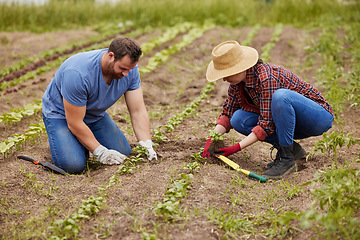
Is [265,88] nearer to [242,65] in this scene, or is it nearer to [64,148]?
[242,65]

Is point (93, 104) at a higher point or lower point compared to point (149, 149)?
higher

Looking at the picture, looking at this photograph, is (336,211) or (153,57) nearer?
(336,211)

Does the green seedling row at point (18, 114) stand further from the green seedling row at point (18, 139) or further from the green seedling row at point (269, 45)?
the green seedling row at point (269, 45)

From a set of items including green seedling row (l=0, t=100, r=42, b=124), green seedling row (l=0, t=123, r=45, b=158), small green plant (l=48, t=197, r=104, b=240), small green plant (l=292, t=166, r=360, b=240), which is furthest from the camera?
green seedling row (l=0, t=100, r=42, b=124)

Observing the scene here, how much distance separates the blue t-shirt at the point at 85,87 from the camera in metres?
3.30

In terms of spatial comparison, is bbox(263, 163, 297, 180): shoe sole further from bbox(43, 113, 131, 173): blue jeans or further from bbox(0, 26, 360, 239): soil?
bbox(43, 113, 131, 173): blue jeans

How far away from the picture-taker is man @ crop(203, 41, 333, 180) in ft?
10.3

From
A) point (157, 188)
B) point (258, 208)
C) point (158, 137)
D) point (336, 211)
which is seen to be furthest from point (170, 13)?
point (336, 211)

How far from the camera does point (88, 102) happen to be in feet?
11.7

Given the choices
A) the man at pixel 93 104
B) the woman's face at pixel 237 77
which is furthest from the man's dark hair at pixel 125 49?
the woman's face at pixel 237 77

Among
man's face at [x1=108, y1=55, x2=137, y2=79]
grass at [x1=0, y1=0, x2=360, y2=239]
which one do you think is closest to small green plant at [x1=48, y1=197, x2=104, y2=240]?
grass at [x1=0, y1=0, x2=360, y2=239]

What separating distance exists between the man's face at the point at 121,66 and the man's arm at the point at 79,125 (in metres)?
0.42

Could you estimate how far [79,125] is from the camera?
3.44 meters

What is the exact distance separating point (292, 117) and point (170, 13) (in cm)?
976
